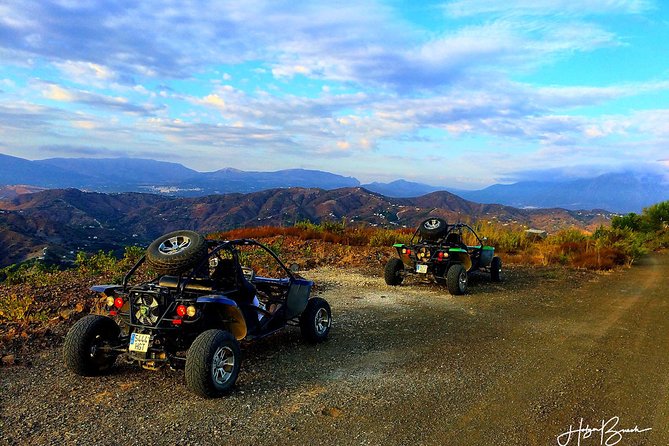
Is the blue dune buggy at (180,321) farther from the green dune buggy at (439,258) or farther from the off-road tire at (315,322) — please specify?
the green dune buggy at (439,258)

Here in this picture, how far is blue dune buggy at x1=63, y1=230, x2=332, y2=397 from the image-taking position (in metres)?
4.66

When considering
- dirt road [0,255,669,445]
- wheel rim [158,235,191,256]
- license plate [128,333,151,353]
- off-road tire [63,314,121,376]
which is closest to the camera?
dirt road [0,255,669,445]

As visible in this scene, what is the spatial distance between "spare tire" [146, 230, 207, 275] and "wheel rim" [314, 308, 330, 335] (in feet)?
6.79

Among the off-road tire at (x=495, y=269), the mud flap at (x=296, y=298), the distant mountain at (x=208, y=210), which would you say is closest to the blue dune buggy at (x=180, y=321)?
the mud flap at (x=296, y=298)

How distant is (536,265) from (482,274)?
2658mm

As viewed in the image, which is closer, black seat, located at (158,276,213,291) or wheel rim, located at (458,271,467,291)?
black seat, located at (158,276,213,291)

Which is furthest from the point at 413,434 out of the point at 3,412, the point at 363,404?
the point at 3,412

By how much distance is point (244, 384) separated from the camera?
5.04m

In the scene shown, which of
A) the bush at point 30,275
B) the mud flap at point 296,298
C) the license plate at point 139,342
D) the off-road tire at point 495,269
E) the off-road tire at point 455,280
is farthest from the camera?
the off-road tire at point 495,269

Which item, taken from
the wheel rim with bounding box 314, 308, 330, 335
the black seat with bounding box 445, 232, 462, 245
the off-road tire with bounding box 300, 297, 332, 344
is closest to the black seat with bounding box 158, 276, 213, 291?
the off-road tire with bounding box 300, 297, 332, 344

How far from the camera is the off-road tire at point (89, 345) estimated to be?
16.2ft

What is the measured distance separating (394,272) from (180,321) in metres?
6.90

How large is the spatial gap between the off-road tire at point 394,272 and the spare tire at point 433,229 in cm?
89

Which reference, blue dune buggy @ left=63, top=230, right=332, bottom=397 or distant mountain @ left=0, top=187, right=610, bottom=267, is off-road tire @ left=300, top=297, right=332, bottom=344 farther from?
distant mountain @ left=0, top=187, right=610, bottom=267
